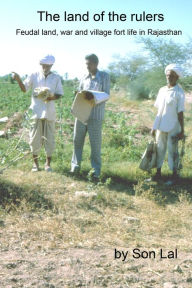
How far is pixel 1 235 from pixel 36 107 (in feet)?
6.69

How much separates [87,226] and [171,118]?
184 cm

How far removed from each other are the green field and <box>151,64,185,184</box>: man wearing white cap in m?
0.43

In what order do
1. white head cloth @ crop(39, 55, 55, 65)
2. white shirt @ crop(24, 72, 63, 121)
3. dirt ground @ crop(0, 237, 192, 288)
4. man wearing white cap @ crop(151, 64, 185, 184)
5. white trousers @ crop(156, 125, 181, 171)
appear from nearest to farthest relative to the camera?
dirt ground @ crop(0, 237, 192, 288) → man wearing white cap @ crop(151, 64, 185, 184) → white head cloth @ crop(39, 55, 55, 65) → white trousers @ crop(156, 125, 181, 171) → white shirt @ crop(24, 72, 63, 121)

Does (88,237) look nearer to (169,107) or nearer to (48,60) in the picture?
(169,107)

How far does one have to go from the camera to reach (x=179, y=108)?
4664 millimetres

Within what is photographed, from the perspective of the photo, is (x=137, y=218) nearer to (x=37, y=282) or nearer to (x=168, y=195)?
(x=168, y=195)

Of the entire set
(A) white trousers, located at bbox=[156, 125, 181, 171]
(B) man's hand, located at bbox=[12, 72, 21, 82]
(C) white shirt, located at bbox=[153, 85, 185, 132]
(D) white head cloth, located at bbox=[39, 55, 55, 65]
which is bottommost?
(A) white trousers, located at bbox=[156, 125, 181, 171]

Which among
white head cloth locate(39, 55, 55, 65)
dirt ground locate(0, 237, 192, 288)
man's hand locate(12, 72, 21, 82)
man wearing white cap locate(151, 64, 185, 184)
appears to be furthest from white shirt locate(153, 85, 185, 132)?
dirt ground locate(0, 237, 192, 288)

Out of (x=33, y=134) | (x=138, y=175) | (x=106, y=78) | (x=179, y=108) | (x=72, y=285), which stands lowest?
(x=72, y=285)

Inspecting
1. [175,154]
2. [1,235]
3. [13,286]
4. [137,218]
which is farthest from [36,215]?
[175,154]

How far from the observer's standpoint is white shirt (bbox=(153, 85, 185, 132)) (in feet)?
15.2

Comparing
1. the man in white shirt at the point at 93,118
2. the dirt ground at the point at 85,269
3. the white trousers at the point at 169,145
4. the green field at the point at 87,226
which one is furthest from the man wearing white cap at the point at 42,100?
the dirt ground at the point at 85,269

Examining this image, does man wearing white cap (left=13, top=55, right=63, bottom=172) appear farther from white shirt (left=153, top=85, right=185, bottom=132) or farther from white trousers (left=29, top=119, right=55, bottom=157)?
white shirt (left=153, top=85, right=185, bottom=132)

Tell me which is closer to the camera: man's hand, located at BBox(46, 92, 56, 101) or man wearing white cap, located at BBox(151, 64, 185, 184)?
man wearing white cap, located at BBox(151, 64, 185, 184)
